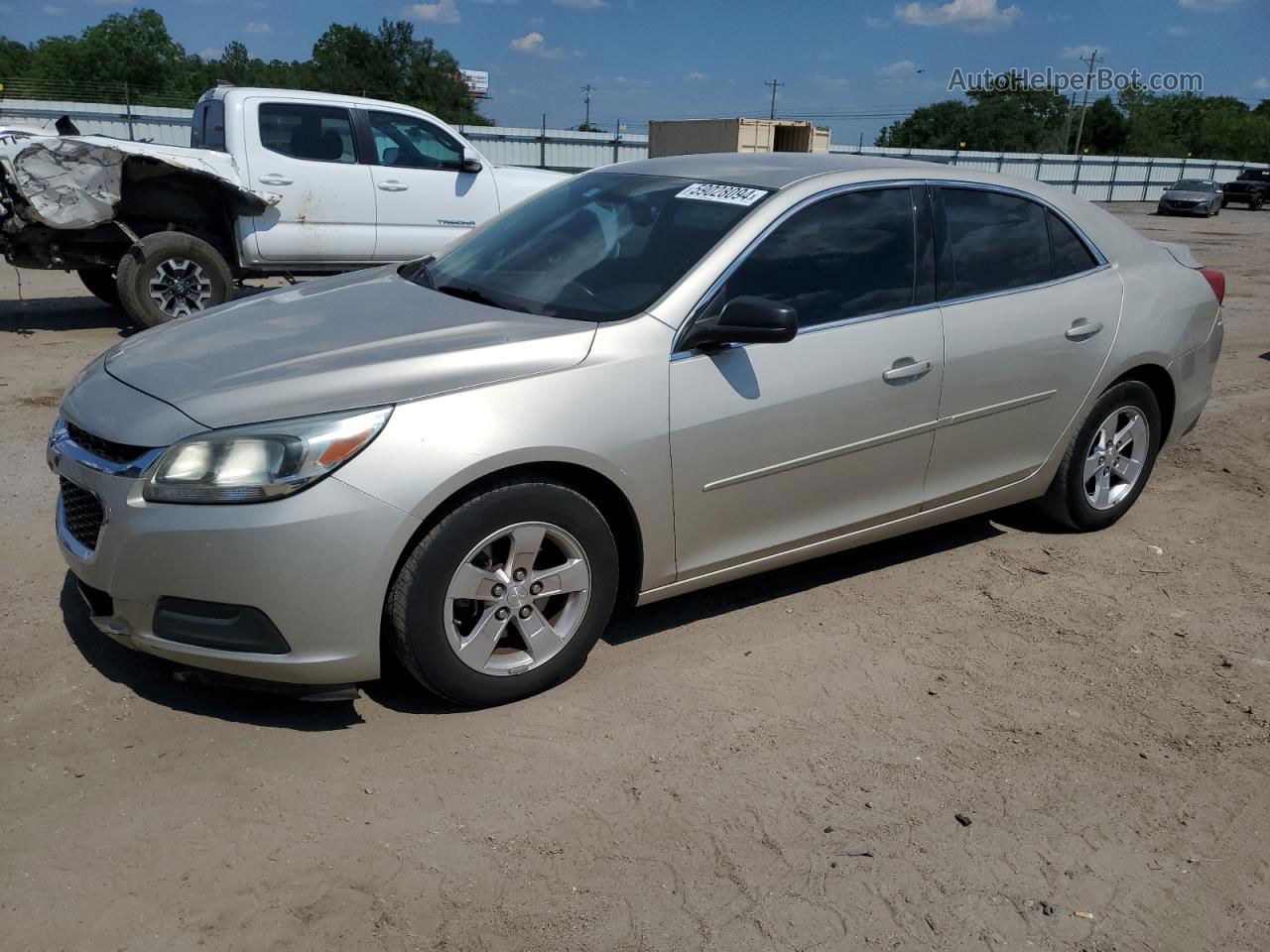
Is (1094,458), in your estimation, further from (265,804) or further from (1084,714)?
(265,804)

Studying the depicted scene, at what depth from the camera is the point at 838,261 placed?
13.0 ft

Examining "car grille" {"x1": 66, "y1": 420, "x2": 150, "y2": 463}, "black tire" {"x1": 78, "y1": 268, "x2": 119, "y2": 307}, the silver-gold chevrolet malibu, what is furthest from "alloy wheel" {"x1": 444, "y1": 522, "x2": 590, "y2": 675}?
"black tire" {"x1": 78, "y1": 268, "x2": 119, "y2": 307}

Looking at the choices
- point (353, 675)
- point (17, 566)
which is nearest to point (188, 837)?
point (353, 675)

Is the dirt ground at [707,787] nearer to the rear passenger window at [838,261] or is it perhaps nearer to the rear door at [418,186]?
the rear passenger window at [838,261]

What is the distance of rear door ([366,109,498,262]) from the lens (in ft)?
31.4

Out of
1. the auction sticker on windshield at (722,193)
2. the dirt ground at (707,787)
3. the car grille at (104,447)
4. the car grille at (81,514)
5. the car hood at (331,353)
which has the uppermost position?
the auction sticker on windshield at (722,193)

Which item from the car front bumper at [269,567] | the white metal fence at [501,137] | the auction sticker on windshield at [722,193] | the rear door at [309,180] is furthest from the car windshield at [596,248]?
the white metal fence at [501,137]

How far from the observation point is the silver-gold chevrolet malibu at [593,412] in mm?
2973

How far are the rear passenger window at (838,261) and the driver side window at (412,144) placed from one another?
657 centimetres

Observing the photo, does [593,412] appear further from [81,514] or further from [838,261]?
[81,514]

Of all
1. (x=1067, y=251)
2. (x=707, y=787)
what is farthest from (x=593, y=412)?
(x=1067, y=251)

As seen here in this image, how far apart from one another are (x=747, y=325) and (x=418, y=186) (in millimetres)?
7082

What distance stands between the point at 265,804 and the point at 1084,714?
8.52 ft

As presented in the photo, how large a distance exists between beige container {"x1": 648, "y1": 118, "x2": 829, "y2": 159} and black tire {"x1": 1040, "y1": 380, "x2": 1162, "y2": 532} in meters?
11.7
